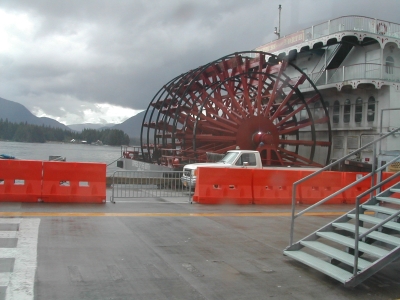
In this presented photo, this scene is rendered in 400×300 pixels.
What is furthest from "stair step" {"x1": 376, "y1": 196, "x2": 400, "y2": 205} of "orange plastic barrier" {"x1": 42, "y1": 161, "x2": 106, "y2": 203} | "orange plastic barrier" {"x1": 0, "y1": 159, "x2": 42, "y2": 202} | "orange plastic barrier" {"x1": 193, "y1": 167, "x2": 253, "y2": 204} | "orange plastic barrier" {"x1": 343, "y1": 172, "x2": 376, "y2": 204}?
"orange plastic barrier" {"x1": 0, "y1": 159, "x2": 42, "y2": 202}

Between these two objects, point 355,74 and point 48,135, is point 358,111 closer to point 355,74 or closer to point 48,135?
point 355,74

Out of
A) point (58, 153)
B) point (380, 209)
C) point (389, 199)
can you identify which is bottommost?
point (380, 209)

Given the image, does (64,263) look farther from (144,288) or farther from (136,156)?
(136,156)

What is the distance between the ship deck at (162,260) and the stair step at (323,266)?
0.17 meters

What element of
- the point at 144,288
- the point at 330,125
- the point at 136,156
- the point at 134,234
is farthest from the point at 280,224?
the point at 136,156

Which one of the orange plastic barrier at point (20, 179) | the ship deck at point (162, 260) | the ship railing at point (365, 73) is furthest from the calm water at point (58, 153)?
the ship deck at point (162, 260)

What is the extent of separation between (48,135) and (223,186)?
25.1m

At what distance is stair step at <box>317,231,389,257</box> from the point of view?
595cm

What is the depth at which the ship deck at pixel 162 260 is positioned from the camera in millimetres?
5496

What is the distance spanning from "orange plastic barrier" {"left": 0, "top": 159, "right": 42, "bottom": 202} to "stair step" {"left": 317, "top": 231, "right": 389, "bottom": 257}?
775 centimetres

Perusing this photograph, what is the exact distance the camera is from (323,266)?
20.4 feet

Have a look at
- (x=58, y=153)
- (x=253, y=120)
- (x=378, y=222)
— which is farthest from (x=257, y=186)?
(x=58, y=153)

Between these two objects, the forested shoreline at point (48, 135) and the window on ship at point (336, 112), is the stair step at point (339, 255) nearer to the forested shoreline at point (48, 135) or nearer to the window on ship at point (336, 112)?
the window on ship at point (336, 112)

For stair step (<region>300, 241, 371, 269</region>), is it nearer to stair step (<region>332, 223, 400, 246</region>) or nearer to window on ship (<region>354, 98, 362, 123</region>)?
stair step (<region>332, 223, 400, 246</region>)
